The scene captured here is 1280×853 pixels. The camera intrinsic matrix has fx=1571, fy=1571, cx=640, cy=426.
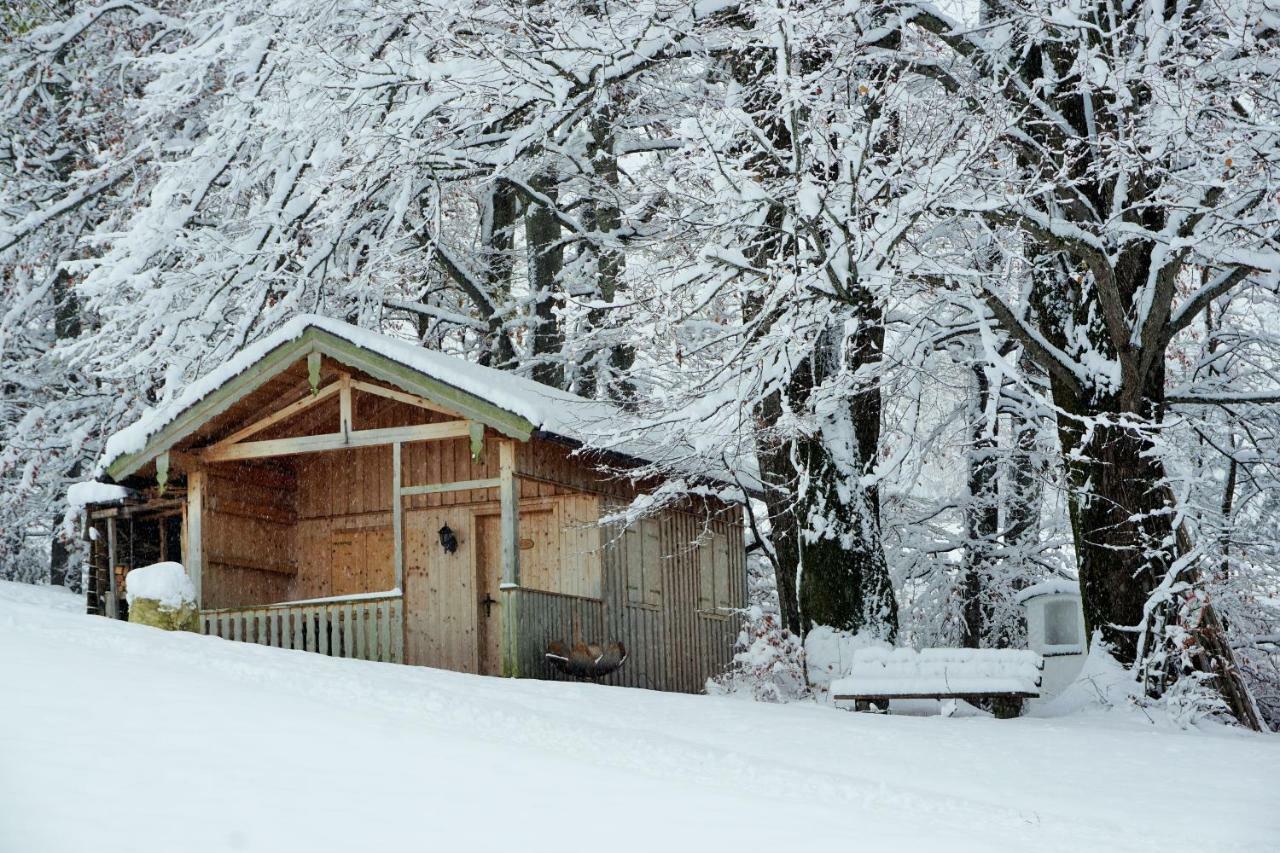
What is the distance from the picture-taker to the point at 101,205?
25625mm

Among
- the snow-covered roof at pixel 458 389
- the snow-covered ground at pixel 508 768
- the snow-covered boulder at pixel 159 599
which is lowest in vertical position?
the snow-covered ground at pixel 508 768

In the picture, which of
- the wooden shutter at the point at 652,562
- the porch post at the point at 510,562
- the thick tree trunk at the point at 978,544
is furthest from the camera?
the thick tree trunk at the point at 978,544

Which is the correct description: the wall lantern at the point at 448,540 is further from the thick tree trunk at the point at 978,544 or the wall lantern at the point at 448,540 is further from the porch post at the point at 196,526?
the thick tree trunk at the point at 978,544

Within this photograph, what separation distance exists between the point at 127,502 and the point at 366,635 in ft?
16.2

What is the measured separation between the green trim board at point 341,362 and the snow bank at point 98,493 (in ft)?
7.39

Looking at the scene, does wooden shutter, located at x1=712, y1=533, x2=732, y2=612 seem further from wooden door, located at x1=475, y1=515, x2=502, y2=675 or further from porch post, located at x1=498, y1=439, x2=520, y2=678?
porch post, located at x1=498, y1=439, x2=520, y2=678

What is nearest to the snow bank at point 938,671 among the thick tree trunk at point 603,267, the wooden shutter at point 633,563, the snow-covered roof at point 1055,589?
the snow-covered roof at point 1055,589

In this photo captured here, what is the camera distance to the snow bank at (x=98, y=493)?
2084cm

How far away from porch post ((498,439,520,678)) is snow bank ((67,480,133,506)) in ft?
19.5

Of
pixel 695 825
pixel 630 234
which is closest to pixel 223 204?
pixel 630 234

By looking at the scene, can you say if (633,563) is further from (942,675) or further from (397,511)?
(942,675)

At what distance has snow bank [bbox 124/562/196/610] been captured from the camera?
55.1ft

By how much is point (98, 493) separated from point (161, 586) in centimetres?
492

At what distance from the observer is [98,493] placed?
21.2m
